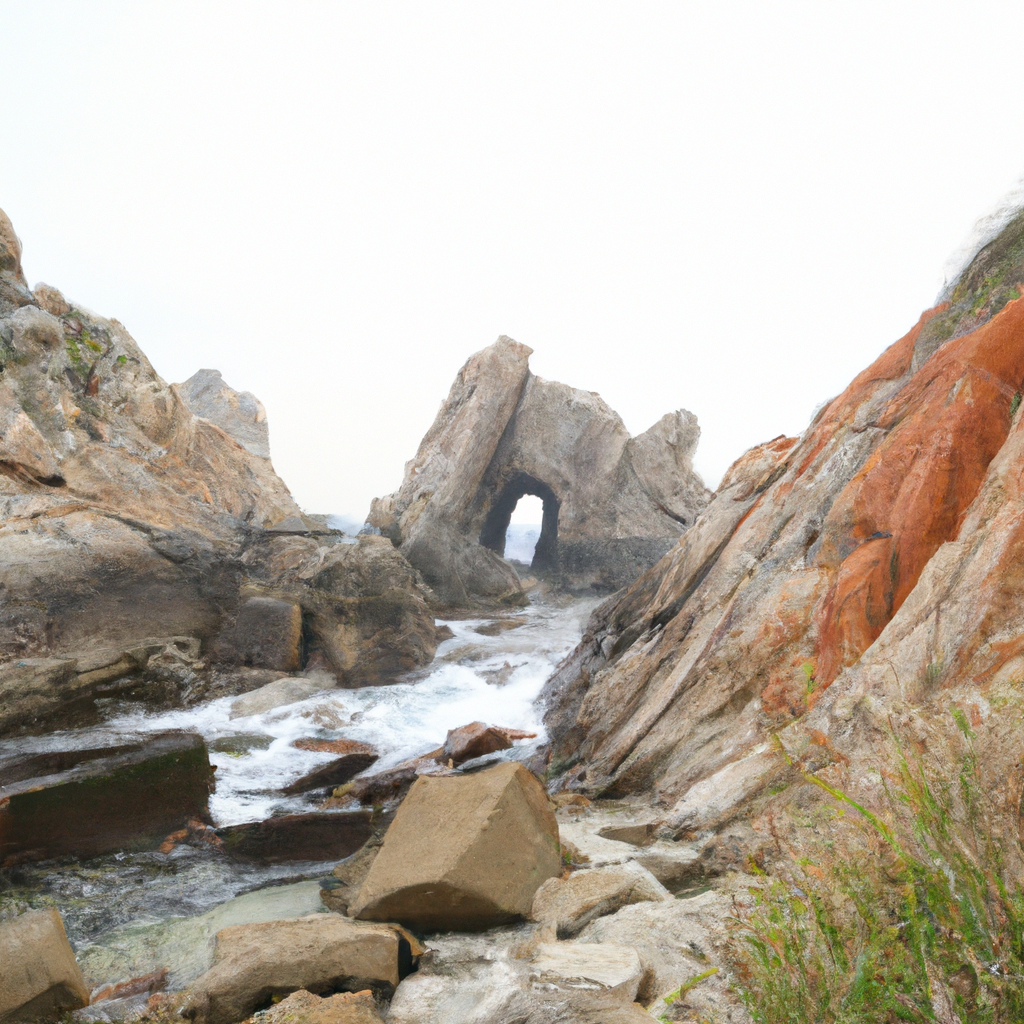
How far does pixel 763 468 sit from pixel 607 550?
722 inches

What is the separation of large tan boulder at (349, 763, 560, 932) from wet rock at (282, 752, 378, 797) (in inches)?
184

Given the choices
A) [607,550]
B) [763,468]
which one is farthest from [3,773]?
[607,550]

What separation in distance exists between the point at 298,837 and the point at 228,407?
3678cm

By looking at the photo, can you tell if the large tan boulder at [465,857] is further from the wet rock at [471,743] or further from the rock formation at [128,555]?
the rock formation at [128,555]

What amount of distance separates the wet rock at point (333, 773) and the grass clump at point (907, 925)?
794cm

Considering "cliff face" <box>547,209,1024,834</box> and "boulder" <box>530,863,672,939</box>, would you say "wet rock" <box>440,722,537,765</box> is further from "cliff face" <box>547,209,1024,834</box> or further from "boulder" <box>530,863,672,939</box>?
"boulder" <box>530,863,672,939</box>

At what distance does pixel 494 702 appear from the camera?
14461mm

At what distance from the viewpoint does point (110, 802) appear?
731cm

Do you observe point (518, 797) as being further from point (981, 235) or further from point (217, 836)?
point (981, 235)

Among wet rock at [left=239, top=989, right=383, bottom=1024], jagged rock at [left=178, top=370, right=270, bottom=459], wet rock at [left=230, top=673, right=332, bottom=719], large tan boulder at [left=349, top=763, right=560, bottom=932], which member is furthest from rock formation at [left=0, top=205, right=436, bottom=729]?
jagged rock at [left=178, top=370, right=270, bottom=459]

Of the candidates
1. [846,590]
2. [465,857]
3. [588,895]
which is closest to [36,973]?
[465,857]

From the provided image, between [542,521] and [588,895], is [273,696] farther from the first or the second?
[542,521]

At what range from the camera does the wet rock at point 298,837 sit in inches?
283

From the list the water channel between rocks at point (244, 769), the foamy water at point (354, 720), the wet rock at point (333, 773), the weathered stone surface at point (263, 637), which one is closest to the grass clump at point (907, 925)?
the water channel between rocks at point (244, 769)
